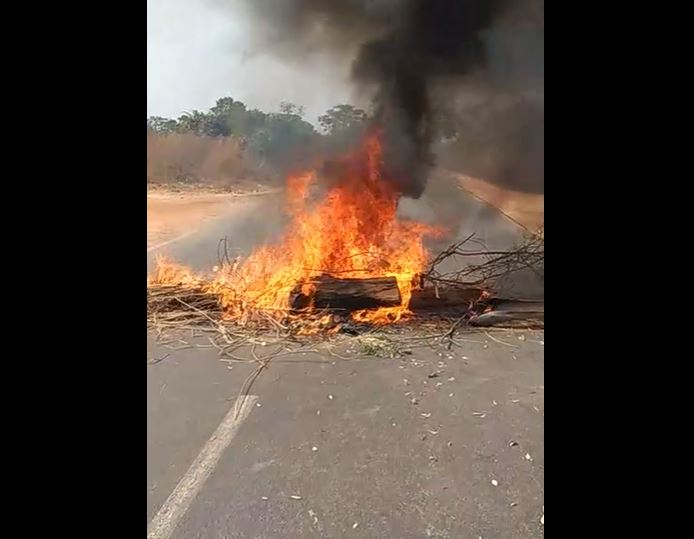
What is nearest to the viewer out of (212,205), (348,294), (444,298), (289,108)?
(348,294)

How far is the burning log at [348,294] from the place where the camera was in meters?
3.49

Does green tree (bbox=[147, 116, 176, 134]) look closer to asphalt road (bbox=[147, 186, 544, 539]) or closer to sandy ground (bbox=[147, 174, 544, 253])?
sandy ground (bbox=[147, 174, 544, 253])

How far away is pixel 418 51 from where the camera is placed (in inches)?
184

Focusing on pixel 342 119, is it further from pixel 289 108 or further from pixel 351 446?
pixel 351 446

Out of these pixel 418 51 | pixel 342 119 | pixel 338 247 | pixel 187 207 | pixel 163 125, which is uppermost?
pixel 418 51

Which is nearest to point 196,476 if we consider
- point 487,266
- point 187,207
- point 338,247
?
point 338,247

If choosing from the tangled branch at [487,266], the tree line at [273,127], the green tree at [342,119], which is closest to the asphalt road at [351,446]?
the tangled branch at [487,266]

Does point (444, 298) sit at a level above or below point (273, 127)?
below

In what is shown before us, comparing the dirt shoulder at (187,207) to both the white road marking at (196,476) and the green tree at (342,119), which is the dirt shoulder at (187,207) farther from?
the white road marking at (196,476)

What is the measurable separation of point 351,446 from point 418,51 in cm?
391

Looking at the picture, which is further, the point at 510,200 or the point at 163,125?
the point at 510,200

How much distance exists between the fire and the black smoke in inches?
11.5

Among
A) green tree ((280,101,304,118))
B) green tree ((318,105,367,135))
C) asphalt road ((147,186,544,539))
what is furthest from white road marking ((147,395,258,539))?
green tree ((280,101,304,118))

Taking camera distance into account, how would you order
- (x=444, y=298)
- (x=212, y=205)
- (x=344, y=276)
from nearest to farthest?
1. (x=444, y=298)
2. (x=344, y=276)
3. (x=212, y=205)
